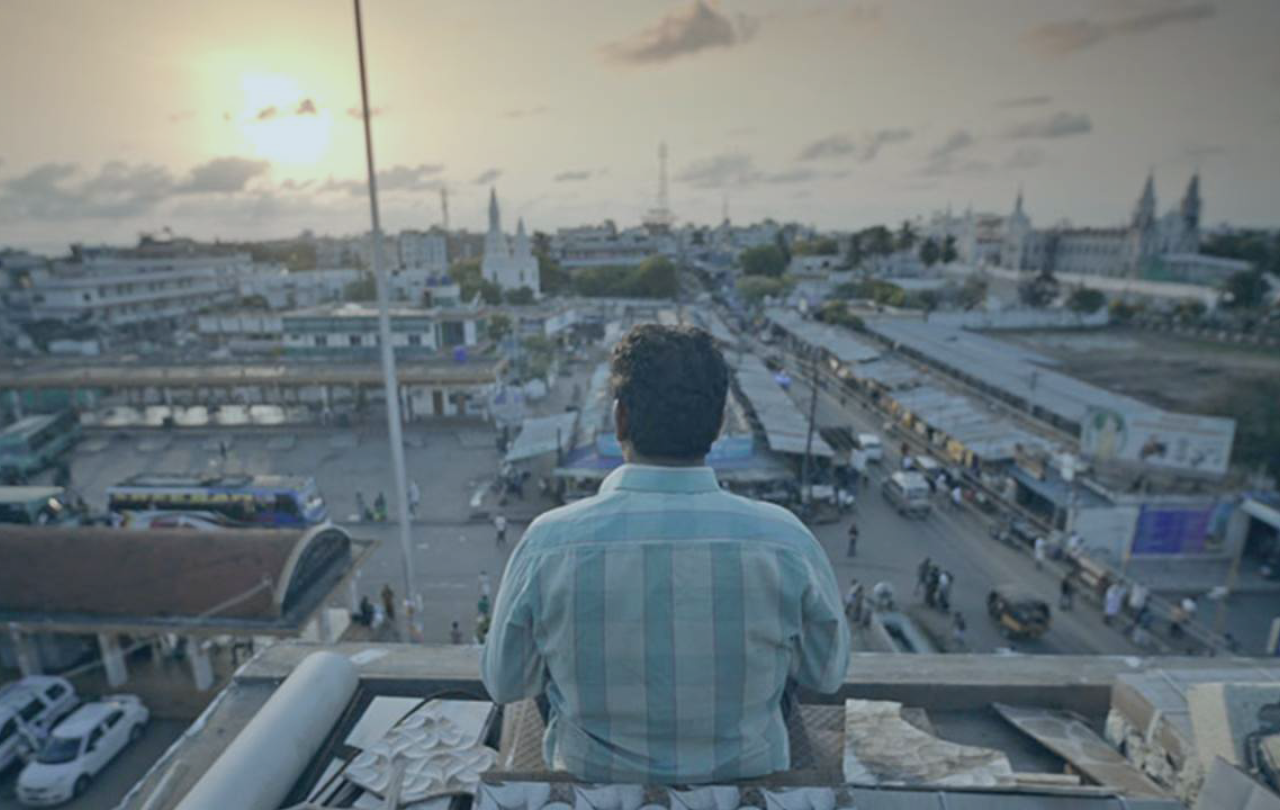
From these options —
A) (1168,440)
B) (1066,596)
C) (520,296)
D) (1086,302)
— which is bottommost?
(1066,596)

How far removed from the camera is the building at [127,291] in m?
40.2

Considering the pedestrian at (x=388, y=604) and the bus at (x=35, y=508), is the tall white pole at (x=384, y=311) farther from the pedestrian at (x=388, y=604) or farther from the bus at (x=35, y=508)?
the bus at (x=35, y=508)

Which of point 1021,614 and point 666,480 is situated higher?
point 666,480

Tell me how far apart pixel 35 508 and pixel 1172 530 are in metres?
21.7

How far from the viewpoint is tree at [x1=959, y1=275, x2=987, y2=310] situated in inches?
1940

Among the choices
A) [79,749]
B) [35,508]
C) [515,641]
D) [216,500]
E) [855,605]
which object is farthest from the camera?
[216,500]

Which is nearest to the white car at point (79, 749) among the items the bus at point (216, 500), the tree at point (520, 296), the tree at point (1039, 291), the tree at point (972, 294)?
the bus at point (216, 500)

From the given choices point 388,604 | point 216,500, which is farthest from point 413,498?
point 388,604

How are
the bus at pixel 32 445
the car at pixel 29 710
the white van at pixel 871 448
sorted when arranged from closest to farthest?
the car at pixel 29 710 < the white van at pixel 871 448 < the bus at pixel 32 445

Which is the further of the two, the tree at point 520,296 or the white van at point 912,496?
the tree at point 520,296

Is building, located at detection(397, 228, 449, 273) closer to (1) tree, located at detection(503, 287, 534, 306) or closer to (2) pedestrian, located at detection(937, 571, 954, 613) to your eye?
(1) tree, located at detection(503, 287, 534, 306)

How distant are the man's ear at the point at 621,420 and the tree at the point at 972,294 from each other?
51.6m

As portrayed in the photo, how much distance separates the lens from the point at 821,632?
140 centimetres

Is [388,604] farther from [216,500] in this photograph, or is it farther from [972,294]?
[972,294]
